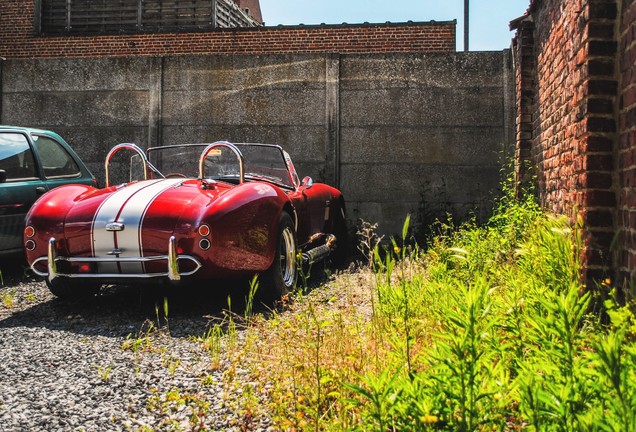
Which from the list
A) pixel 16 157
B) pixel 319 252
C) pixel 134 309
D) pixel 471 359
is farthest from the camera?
pixel 16 157

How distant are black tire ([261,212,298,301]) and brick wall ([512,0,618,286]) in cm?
212

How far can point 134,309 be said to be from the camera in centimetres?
496

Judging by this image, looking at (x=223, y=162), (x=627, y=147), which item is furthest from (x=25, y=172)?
(x=627, y=147)

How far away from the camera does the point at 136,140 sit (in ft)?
29.4

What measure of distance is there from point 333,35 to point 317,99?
8202 mm

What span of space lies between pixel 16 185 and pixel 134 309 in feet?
7.05

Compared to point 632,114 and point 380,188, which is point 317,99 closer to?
point 380,188

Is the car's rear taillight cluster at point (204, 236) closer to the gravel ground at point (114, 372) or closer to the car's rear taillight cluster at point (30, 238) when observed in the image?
the gravel ground at point (114, 372)

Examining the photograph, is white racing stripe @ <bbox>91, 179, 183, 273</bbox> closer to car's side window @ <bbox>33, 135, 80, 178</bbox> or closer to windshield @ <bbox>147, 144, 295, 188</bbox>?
windshield @ <bbox>147, 144, 295, 188</bbox>

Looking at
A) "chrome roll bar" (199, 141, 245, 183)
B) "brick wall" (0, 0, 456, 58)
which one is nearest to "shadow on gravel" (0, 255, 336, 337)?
"chrome roll bar" (199, 141, 245, 183)

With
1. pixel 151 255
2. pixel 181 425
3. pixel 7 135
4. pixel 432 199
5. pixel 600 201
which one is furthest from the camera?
Result: pixel 432 199

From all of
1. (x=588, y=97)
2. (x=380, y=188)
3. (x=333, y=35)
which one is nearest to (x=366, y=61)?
(x=380, y=188)

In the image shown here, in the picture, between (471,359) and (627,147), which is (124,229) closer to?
(471,359)

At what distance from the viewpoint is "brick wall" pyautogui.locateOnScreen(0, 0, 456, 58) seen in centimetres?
1598
